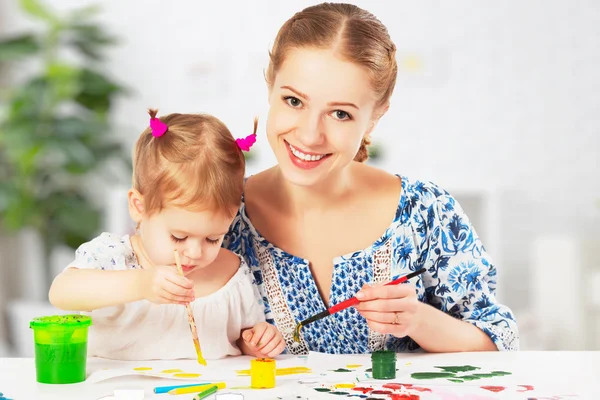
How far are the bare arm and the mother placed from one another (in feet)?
1.15

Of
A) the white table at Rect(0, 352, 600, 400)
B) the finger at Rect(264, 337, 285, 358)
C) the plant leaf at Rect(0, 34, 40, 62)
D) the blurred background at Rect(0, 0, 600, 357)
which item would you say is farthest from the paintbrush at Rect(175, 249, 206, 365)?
the plant leaf at Rect(0, 34, 40, 62)

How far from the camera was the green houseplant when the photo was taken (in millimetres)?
3674

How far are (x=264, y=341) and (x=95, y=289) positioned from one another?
0.32m

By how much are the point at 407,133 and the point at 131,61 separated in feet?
4.81

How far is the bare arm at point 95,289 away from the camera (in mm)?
1297

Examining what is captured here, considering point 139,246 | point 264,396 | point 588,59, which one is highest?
point 588,59

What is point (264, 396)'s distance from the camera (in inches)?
45.1

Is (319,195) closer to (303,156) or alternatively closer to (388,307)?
(303,156)

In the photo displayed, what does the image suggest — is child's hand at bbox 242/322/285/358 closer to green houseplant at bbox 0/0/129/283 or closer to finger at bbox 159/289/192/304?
finger at bbox 159/289/192/304

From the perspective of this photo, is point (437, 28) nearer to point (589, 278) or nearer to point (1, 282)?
point (589, 278)

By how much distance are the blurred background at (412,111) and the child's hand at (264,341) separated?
7.61 feet

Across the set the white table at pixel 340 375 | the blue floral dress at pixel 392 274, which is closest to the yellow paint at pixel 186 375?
the white table at pixel 340 375

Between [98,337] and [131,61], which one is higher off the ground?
[131,61]

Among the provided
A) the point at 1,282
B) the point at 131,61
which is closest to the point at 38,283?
the point at 1,282
